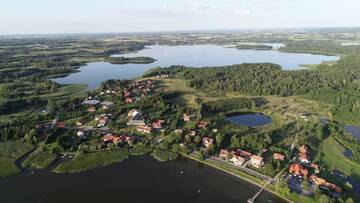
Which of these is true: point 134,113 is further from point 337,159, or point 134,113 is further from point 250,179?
point 337,159

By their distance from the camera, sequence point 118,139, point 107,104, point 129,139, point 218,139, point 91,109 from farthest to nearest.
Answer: point 107,104 < point 91,109 < point 129,139 < point 118,139 < point 218,139

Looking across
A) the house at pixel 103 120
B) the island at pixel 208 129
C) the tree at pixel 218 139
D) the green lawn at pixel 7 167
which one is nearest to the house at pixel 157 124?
the island at pixel 208 129

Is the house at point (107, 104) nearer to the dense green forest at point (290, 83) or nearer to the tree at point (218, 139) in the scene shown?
the dense green forest at point (290, 83)

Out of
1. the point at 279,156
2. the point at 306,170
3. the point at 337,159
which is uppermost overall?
the point at 279,156

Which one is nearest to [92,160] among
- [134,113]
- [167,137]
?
[167,137]

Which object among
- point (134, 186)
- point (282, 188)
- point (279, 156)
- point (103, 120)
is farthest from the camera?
point (103, 120)

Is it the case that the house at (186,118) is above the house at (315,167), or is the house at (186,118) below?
above

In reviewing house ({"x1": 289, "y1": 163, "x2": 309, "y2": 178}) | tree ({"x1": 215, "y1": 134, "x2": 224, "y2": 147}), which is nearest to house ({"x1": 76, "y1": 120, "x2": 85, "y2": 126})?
tree ({"x1": 215, "y1": 134, "x2": 224, "y2": 147})
